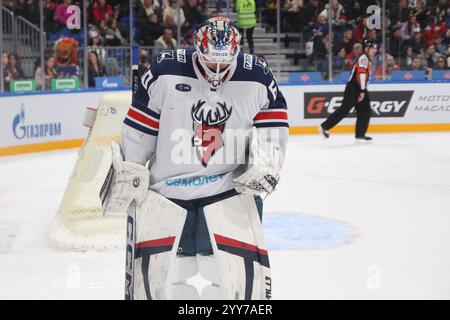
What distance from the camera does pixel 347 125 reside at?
14.5 metres

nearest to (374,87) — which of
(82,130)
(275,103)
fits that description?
(82,130)

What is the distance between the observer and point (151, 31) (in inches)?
546

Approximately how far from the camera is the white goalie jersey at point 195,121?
3.14 metres

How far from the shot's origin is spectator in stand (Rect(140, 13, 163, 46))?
13.9 m

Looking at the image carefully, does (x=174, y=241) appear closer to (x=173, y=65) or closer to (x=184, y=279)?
(x=184, y=279)

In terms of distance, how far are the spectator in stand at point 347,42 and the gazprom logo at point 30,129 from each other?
541 cm

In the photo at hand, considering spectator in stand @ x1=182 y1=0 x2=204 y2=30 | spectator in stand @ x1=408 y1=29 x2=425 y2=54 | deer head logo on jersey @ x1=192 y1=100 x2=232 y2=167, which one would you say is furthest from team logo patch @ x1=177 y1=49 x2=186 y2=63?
spectator in stand @ x1=408 y1=29 x2=425 y2=54

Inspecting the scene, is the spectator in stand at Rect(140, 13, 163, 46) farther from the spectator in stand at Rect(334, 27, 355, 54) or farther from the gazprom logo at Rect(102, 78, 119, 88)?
the spectator in stand at Rect(334, 27, 355, 54)

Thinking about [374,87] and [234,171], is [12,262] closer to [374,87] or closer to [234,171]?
[234,171]

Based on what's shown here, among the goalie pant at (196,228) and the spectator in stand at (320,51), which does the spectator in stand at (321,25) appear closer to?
the spectator in stand at (320,51)

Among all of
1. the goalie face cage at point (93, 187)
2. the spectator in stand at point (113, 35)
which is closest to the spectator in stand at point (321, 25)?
the spectator in stand at point (113, 35)

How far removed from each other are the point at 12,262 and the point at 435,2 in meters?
12.2

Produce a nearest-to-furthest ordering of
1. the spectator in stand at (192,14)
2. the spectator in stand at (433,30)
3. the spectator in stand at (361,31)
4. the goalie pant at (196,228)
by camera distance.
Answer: the goalie pant at (196,228)
the spectator in stand at (192,14)
the spectator in stand at (361,31)
the spectator in stand at (433,30)
